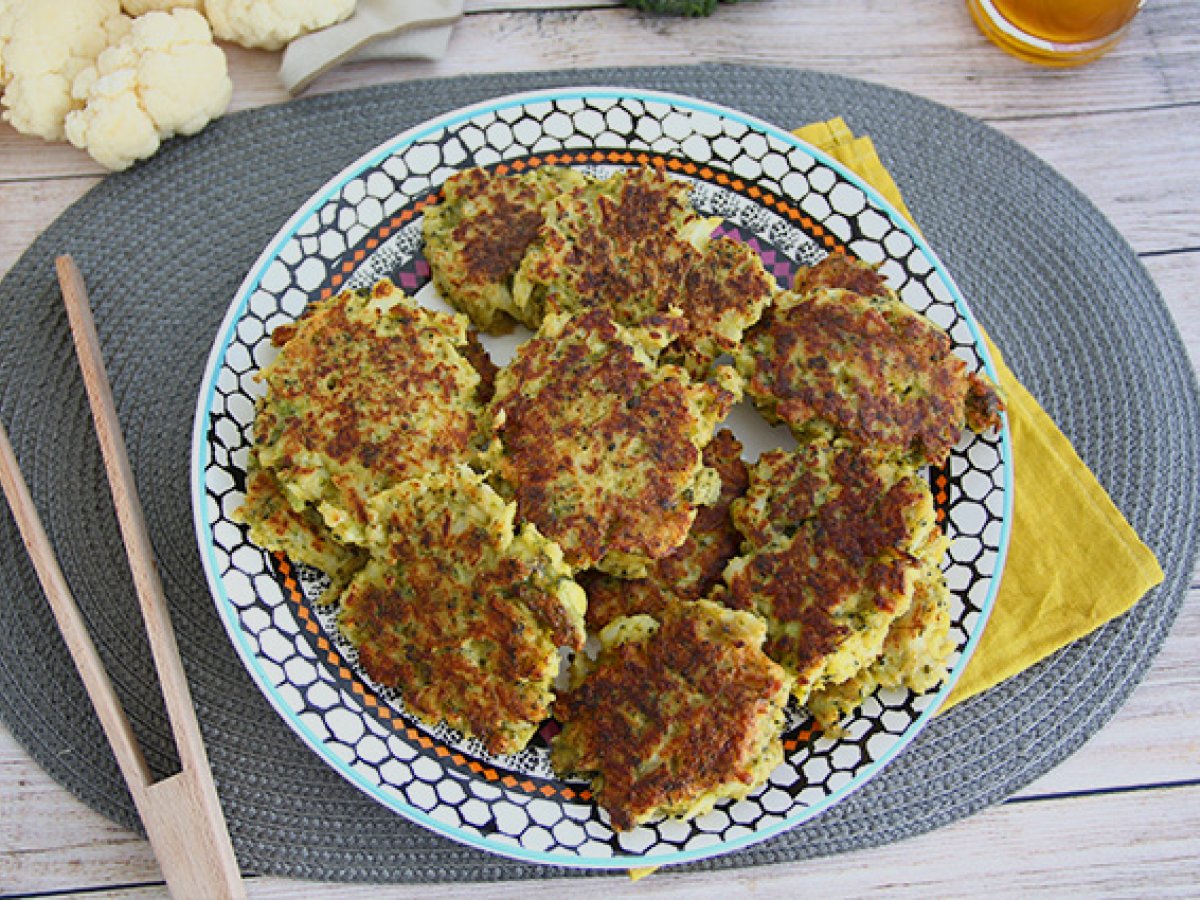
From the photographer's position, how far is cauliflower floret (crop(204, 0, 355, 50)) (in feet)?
11.4

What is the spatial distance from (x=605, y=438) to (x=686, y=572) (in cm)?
43

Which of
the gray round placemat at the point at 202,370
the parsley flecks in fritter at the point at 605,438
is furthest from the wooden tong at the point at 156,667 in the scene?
the parsley flecks in fritter at the point at 605,438

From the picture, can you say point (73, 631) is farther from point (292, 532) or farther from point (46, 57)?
point (46, 57)

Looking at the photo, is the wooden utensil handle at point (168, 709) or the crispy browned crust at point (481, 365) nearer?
the wooden utensil handle at point (168, 709)

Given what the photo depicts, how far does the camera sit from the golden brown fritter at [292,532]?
2941 millimetres

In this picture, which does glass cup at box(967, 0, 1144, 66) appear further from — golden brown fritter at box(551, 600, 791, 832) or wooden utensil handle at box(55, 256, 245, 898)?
wooden utensil handle at box(55, 256, 245, 898)

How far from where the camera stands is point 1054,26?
3.73 meters

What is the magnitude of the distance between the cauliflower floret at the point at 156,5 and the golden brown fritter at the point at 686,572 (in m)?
2.21

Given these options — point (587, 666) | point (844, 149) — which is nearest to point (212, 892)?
point (587, 666)

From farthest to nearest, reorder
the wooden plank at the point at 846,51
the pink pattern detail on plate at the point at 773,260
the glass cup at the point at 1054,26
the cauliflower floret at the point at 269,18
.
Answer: the wooden plank at the point at 846,51, the glass cup at the point at 1054,26, the cauliflower floret at the point at 269,18, the pink pattern detail on plate at the point at 773,260

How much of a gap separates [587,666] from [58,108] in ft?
7.71

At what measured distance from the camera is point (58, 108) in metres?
3.42

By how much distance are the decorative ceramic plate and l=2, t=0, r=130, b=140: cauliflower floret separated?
92 cm

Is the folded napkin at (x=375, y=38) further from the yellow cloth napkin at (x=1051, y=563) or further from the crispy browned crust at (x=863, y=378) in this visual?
the yellow cloth napkin at (x=1051, y=563)
